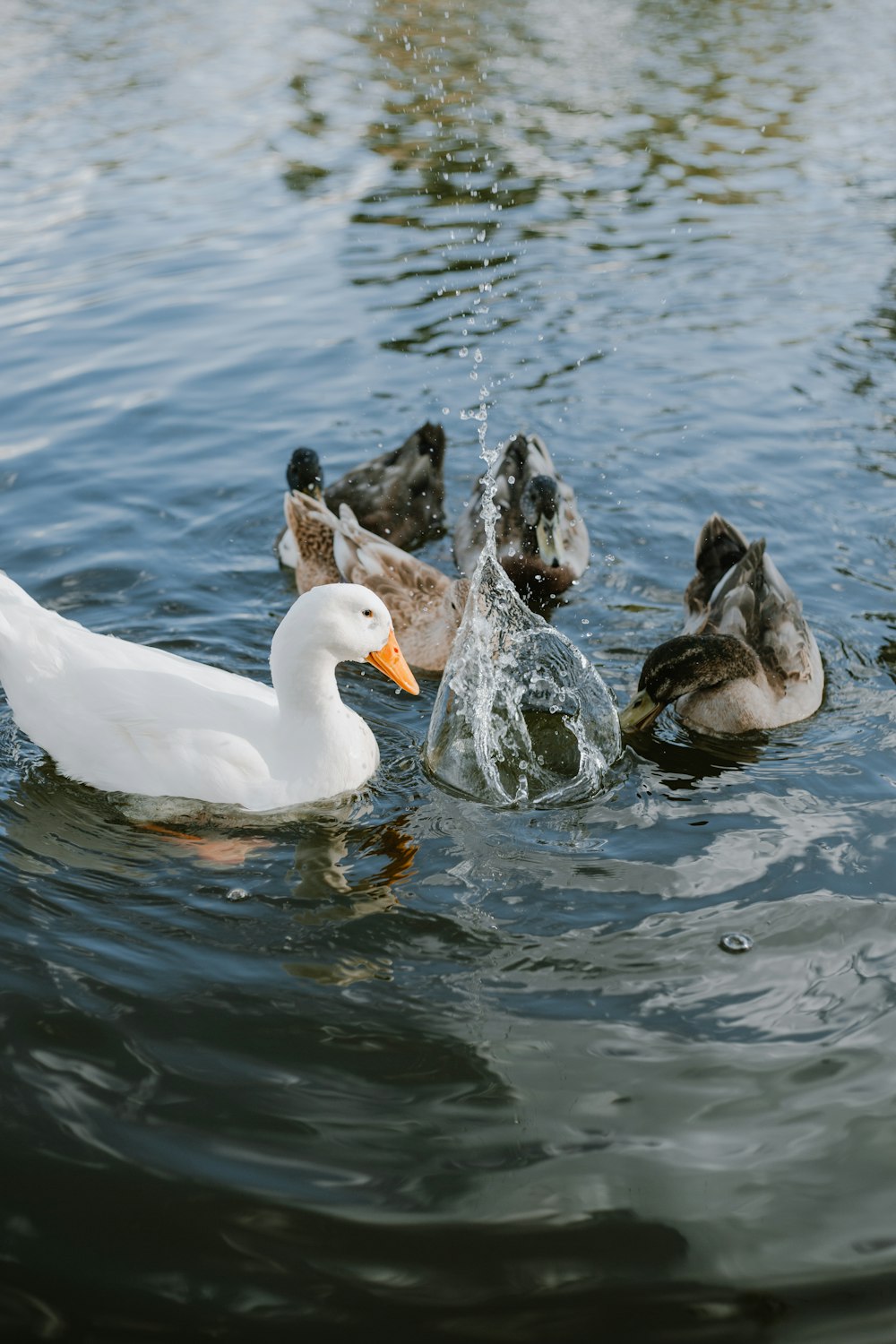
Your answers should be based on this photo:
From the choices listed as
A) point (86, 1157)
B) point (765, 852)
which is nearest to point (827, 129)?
point (765, 852)

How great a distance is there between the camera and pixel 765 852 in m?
5.46

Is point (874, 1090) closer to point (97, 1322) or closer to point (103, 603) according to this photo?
point (97, 1322)

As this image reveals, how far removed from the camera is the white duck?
554cm

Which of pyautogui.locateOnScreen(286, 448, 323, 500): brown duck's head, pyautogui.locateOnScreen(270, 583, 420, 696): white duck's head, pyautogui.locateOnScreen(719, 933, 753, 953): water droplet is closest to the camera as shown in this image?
pyautogui.locateOnScreen(719, 933, 753, 953): water droplet

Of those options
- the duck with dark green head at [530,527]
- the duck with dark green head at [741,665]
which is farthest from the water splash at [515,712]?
the duck with dark green head at [530,527]

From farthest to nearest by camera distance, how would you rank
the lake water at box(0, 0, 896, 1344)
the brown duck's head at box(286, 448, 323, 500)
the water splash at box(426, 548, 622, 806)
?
1. the brown duck's head at box(286, 448, 323, 500)
2. the water splash at box(426, 548, 622, 806)
3. the lake water at box(0, 0, 896, 1344)

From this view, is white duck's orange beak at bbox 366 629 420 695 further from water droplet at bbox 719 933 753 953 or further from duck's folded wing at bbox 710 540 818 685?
duck's folded wing at bbox 710 540 818 685

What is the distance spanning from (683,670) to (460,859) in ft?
5.36

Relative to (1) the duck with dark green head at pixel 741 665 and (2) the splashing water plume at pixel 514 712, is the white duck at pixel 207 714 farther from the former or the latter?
(1) the duck with dark green head at pixel 741 665

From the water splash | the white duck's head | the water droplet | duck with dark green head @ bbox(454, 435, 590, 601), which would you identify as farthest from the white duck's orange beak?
duck with dark green head @ bbox(454, 435, 590, 601)

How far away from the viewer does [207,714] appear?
5637 millimetres

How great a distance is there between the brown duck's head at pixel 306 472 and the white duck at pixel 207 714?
2.82 meters

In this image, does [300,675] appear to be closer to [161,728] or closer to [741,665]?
[161,728]

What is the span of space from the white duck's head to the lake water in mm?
651
